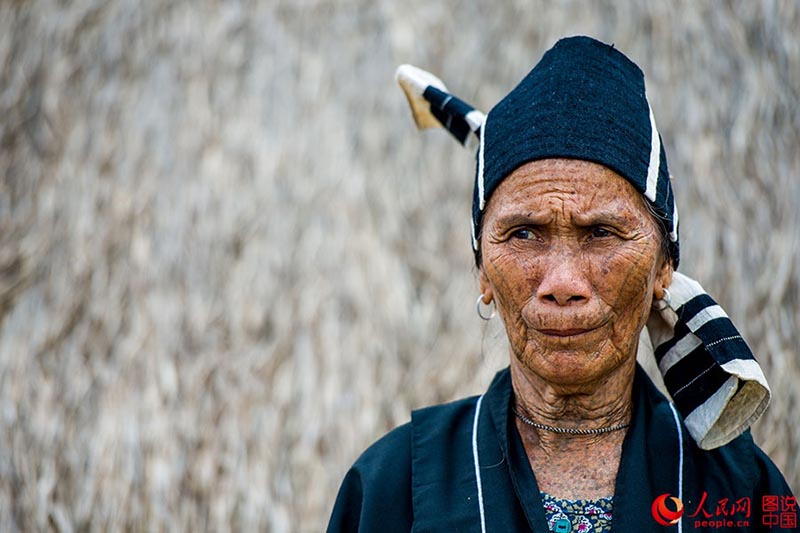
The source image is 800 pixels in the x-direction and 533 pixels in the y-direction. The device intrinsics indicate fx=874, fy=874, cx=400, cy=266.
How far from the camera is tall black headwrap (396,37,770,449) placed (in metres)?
1.60

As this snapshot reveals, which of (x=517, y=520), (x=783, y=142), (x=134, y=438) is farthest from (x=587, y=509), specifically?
(x=783, y=142)

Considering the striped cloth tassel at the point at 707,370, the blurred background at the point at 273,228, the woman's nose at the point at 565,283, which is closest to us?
the woman's nose at the point at 565,283

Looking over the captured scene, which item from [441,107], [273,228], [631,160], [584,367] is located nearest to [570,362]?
[584,367]

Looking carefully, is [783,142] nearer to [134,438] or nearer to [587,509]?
[587,509]

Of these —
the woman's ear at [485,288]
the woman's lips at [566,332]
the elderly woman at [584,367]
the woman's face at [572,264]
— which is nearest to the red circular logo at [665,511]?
the elderly woman at [584,367]

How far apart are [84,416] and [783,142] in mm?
2590

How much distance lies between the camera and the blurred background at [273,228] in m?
2.87

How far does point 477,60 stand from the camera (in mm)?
3275

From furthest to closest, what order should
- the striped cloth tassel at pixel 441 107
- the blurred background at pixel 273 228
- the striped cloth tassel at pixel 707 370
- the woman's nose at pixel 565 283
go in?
the blurred background at pixel 273 228, the striped cloth tassel at pixel 441 107, the striped cloth tassel at pixel 707 370, the woman's nose at pixel 565 283

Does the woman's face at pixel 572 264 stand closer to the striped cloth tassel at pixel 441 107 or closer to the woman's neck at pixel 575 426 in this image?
the woman's neck at pixel 575 426

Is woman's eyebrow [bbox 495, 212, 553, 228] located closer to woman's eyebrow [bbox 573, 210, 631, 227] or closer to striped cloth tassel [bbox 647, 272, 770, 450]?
woman's eyebrow [bbox 573, 210, 631, 227]

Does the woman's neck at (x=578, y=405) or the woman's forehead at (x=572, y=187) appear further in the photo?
the woman's neck at (x=578, y=405)

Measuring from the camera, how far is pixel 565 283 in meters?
1.54

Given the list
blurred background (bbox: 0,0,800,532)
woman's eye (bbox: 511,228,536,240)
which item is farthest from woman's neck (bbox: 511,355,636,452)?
blurred background (bbox: 0,0,800,532)
